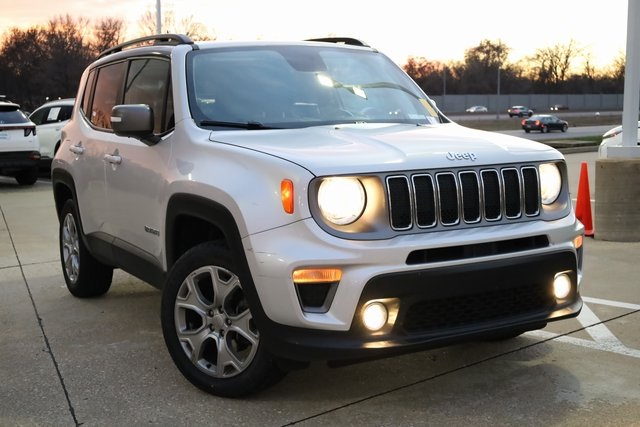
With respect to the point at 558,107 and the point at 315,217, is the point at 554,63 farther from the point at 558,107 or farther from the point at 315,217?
the point at 315,217

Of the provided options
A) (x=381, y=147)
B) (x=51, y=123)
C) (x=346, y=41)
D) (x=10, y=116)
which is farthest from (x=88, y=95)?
(x=51, y=123)

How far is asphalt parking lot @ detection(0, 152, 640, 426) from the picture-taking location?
3686 mm

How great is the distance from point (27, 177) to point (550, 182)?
14.0 m

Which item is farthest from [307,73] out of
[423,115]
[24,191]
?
[24,191]

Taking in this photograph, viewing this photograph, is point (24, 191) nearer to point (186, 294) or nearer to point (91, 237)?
point (91, 237)

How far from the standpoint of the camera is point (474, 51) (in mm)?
125688

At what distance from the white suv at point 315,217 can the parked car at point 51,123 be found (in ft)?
42.8

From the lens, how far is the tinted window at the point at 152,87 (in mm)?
4641

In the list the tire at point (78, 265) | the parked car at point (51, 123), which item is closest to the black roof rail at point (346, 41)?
the tire at point (78, 265)

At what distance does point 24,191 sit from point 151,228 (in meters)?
11.4

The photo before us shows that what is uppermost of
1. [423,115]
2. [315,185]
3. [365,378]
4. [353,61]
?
[353,61]

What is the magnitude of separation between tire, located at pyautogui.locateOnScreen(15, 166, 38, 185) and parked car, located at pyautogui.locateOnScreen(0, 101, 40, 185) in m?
0.07

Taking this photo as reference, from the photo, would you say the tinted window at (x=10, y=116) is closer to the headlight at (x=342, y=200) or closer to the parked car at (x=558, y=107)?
the headlight at (x=342, y=200)

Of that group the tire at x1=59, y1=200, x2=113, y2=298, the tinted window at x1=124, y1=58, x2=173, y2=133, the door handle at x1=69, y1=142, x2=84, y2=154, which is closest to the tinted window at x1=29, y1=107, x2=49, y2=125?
the tire at x1=59, y1=200, x2=113, y2=298
